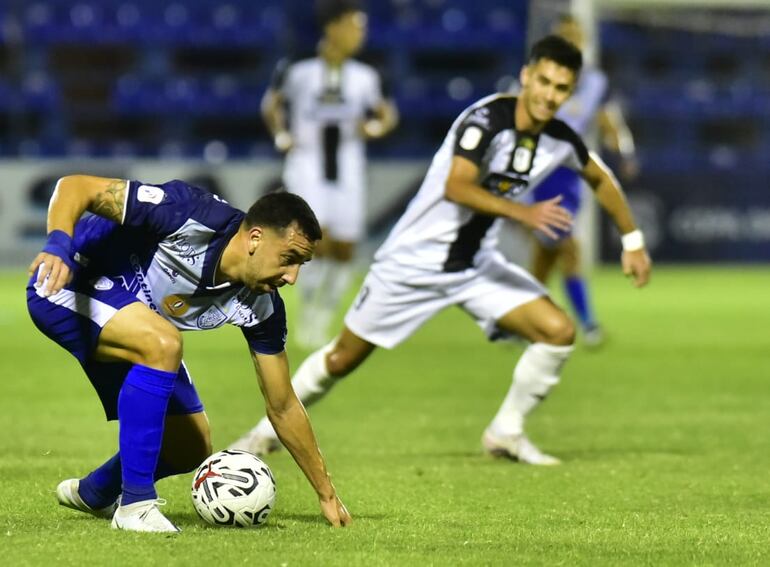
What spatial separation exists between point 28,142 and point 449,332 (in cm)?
937

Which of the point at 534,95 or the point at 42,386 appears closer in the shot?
the point at 534,95

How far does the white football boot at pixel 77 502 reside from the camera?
520cm

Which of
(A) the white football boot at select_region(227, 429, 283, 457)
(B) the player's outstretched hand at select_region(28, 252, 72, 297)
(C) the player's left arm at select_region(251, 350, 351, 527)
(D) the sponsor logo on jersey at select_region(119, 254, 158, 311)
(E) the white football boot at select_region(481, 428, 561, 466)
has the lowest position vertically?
(E) the white football boot at select_region(481, 428, 561, 466)

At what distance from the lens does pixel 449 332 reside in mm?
14602

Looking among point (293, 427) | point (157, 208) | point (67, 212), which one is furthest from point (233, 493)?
point (67, 212)

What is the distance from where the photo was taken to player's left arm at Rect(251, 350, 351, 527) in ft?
16.7

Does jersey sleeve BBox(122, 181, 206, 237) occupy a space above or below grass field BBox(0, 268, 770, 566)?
above

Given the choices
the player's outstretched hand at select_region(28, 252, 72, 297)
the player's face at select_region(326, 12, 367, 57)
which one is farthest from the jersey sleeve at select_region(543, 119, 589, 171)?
the player's face at select_region(326, 12, 367, 57)

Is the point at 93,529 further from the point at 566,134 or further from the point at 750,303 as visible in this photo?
the point at 750,303

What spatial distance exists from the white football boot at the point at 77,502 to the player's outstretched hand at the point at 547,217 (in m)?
2.18

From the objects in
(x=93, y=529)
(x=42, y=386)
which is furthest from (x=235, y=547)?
(x=42, y=386)

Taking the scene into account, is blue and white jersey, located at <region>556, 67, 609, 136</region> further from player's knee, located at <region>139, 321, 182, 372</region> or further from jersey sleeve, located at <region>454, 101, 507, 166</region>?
player's knee, located at <region>139, 321, 182, 372</region>

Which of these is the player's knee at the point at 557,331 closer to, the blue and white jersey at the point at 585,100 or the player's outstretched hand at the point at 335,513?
the player's outstretched hand at the point at 335,513

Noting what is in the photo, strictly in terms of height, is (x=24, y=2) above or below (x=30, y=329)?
above
